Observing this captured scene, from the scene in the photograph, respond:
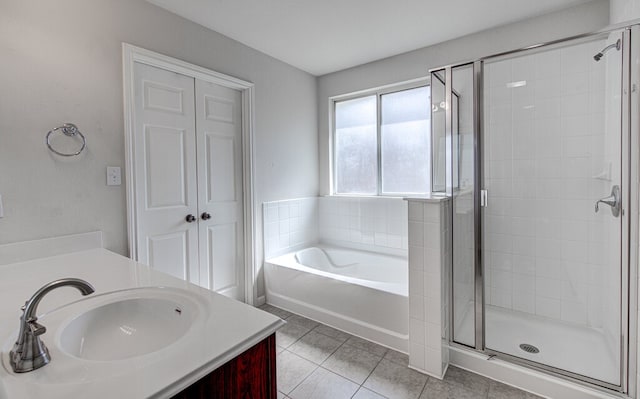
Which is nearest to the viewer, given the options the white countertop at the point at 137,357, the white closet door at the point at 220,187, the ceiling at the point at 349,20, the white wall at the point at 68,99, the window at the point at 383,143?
the white countertop at the point at 137,357

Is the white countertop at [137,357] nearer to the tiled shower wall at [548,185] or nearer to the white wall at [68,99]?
the white wall at [68,99]

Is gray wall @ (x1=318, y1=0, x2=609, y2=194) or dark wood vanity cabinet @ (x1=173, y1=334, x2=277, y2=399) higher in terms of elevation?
gray wall @ (x1=318, y1=0, x2=609, y2=194)

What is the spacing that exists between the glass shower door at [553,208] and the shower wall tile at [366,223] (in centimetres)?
90

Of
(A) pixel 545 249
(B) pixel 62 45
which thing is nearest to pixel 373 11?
(B) pixel 62 45

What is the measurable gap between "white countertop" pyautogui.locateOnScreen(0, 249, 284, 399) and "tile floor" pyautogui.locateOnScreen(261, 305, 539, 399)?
113 centimetres

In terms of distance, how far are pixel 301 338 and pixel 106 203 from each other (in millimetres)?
1683

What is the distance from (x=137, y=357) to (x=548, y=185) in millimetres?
2713

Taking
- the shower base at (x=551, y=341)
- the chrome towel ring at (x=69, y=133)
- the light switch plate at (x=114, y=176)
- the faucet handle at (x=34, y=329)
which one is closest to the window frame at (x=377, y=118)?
the shower base at (x=551, y=341)

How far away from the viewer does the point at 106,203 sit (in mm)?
1843

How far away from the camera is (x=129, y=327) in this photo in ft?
3.28

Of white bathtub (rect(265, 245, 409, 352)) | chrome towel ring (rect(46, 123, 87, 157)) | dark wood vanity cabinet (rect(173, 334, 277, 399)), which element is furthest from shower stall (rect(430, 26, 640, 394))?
chrome towel ring (rect(46, 123, 87, 157))

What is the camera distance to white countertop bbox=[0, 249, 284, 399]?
58 cm

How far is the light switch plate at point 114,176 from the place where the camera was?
184cm

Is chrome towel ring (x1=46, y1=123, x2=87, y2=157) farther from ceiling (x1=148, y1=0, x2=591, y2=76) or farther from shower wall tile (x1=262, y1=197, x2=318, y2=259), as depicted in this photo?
shower wall tile (x1=262, y1=197, x2=318, y2=259)
